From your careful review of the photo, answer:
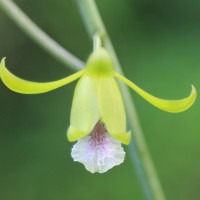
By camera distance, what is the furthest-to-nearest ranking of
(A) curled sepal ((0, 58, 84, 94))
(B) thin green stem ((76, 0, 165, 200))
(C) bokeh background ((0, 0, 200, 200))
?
(C) bokeh background ((0, 0, 200, 200)) → (B) thin green stem ((76, 0, 165, 200)) → (A) curled sepal ((0, 58, 84, 94))

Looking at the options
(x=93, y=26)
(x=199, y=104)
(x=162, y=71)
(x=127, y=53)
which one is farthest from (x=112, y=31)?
(x=93, y=26)

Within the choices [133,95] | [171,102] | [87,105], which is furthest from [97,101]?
[133,95]

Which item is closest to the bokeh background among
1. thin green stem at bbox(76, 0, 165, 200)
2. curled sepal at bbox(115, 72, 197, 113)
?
thin green stem at bbox(76, 0, 165, 200)

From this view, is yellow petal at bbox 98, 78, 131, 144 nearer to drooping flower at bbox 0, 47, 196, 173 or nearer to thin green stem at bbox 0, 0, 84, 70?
drooping flower at bbox 0, 47, 196, 173

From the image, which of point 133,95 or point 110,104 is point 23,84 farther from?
point 133,95

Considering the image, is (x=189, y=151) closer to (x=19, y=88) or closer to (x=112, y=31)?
(x=112, y=31)

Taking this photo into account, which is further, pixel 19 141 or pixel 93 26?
→ pixel 19 141
